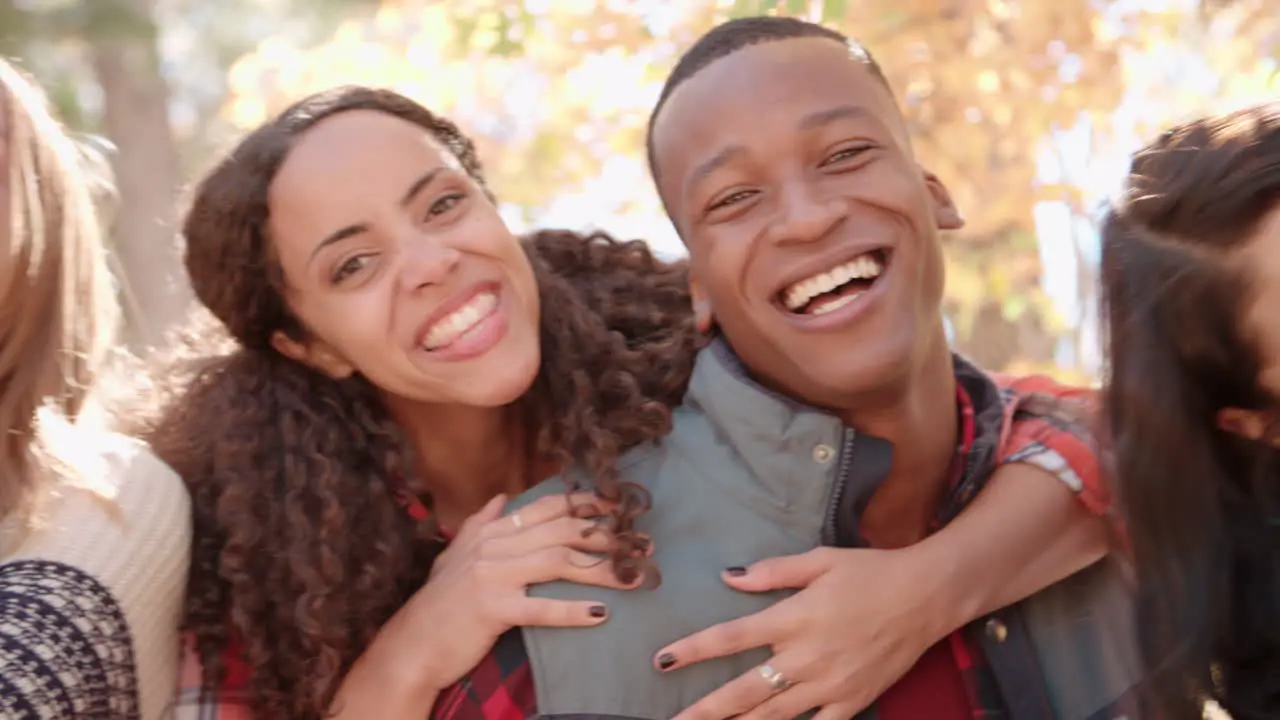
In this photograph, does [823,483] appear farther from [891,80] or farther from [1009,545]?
[891,80]

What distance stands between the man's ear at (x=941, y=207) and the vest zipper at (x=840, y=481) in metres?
0.51

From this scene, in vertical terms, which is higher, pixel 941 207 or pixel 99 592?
pixel 941 207

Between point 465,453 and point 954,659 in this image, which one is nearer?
point 954,659

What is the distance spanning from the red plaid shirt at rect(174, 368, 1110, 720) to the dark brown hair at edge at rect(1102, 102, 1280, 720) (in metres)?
0.33

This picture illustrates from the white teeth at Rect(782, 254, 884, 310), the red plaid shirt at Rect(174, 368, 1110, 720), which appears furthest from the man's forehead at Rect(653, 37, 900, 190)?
the red plaid shirt at Rect(174, 368, 1110, 720)

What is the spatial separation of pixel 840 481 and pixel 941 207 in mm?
647

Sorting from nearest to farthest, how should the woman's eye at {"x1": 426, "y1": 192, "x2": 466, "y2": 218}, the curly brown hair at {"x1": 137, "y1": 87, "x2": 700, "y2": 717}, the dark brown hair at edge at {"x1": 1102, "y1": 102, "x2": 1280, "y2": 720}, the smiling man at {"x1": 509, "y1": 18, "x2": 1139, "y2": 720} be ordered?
the dark brown hair at edge at {"x1": 1102, "y1": 102, "x2": 1280, "y2": 720} → the smiling man at {"x1": 509, "y1": 18, "x2": 1139, "y2": 720} → the curly brown hair at {"x1": 137, "y1": 87, "x2": 700, "y2": 717} → the woman's eye at {"x1": 426, "y1": 192, "x2": 466, "y2": 218}

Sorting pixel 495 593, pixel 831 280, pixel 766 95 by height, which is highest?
pixel 766 95

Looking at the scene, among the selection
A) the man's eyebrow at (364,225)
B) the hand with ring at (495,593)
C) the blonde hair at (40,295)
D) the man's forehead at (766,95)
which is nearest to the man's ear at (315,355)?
the man's eyebrow at (364,225)

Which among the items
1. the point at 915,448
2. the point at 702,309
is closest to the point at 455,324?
the point at 702,309

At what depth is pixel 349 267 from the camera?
2764 millimetres

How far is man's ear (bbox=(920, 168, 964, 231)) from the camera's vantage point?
9.00ft

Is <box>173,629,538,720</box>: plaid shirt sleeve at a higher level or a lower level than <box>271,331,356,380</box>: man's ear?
lower

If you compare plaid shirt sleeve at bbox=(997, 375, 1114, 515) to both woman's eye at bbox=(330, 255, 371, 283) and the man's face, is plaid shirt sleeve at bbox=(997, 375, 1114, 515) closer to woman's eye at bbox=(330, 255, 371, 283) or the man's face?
the man's face
